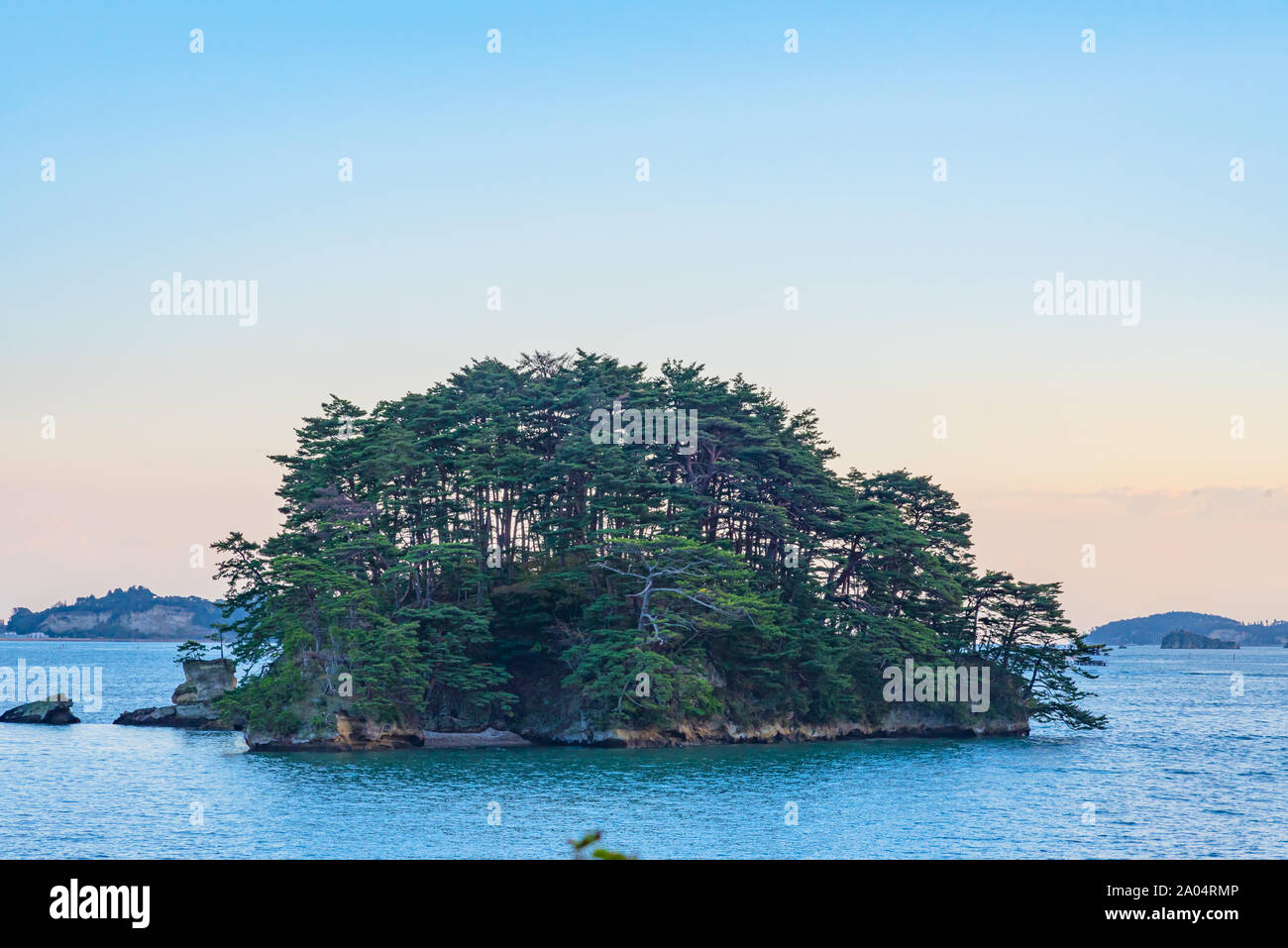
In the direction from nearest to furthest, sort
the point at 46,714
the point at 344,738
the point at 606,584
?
the point at 344,738
the point at 606,584
the point at 46,714

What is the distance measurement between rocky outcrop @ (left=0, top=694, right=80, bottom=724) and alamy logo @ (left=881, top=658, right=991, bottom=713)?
51552 millimetres

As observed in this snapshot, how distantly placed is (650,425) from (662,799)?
2558 centimetres

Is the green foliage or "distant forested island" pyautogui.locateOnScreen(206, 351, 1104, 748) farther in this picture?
"distant forested island" pyautogui.locateOnScreen(206, 351, 1104, 748)

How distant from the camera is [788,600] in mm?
60906

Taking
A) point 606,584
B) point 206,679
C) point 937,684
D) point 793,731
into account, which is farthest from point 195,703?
point 937,684

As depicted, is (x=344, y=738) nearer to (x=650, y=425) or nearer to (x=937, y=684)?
(x=650, y=425)

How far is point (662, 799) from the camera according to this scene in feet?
131
